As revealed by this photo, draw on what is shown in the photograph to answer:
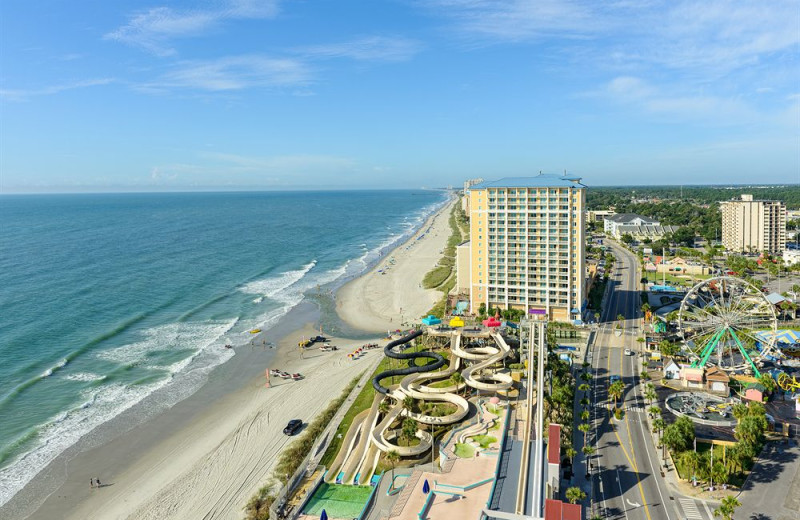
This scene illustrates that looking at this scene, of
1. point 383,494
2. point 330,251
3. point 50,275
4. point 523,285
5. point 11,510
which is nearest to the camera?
point 383,494

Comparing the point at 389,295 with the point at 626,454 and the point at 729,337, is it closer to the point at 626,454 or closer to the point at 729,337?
the point at 729,337

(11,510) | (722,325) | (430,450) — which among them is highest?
(722,325)

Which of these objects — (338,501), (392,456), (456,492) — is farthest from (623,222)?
(338,501)

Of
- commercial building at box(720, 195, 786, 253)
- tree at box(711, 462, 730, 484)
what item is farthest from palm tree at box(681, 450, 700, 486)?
commercial building at box(720, 195, 786, 253)

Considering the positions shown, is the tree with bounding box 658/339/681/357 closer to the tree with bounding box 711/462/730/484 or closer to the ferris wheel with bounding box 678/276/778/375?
the ferris wheel with bounding box 678/276/778/375

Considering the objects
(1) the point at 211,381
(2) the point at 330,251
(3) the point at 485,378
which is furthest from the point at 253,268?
(3) the point at 485,378

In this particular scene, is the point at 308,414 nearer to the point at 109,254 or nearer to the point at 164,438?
the point at 164,438

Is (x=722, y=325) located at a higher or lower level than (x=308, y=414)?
higher
